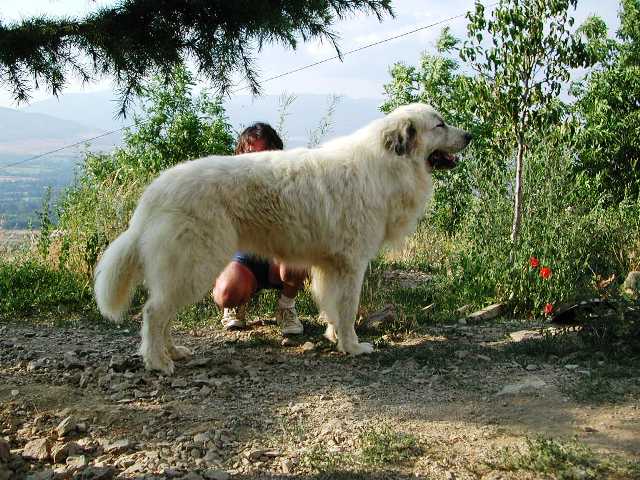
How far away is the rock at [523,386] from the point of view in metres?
3.67

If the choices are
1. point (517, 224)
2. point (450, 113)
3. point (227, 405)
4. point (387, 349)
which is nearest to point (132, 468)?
point (227, 405)

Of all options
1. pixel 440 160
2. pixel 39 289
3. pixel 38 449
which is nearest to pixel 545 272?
pixel 440 160

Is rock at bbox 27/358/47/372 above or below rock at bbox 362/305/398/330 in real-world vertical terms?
above

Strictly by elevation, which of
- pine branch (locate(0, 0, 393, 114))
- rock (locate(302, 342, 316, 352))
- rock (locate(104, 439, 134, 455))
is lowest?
rock (locate(302, 342, 316, 352))

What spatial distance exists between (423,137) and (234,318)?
207cm

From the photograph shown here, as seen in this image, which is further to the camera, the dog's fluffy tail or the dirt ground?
the dog's fluffy tail

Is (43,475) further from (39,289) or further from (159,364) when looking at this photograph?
(39,289)

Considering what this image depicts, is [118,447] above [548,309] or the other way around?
above

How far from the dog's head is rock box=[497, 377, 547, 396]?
5.76 feet

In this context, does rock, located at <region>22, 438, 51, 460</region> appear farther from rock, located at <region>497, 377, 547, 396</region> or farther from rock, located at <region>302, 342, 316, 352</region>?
rock, located at <region>497, 377, 547, 396</region>

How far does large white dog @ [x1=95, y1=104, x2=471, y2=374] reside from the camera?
400 centimetres

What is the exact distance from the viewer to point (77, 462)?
288 centimetres

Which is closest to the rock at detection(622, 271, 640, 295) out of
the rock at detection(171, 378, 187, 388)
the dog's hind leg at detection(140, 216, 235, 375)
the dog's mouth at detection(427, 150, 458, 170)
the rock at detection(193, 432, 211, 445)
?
the dog's mouth at detection(427, 150, 458, 170)

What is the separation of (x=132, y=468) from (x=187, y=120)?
24.6ft
